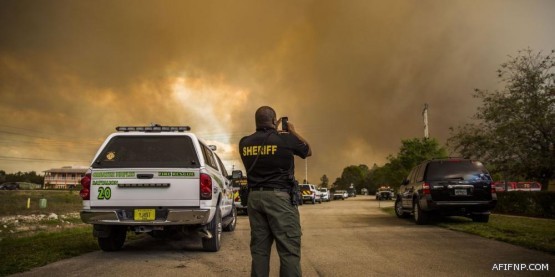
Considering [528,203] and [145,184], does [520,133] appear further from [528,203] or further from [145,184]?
[145,184]

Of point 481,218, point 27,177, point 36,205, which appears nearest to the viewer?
point 481,218

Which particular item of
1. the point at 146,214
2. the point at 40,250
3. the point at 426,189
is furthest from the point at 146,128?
the point at 426,189

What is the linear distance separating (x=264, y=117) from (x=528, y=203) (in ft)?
55.8

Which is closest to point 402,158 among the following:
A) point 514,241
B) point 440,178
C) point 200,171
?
point 440,178

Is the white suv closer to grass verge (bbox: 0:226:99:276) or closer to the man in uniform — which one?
grass verge (bbox: 0:226:99:276)

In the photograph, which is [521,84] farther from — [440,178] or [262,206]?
[262,206]

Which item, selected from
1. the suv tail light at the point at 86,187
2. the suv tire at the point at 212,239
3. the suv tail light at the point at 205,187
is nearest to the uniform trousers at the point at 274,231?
the suv tail light at the point at 205,187

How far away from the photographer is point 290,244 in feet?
13.6

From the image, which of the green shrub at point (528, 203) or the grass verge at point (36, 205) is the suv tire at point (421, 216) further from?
the grass verge at point (36, 205)

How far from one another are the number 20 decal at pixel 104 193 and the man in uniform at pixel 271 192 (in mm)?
3750

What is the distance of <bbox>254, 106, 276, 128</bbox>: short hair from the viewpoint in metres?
4.59

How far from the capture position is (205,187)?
746 centimetres

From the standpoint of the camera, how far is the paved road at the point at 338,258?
6098 millimetres

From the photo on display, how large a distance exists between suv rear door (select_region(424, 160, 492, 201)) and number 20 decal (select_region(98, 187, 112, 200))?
29.5 ft
